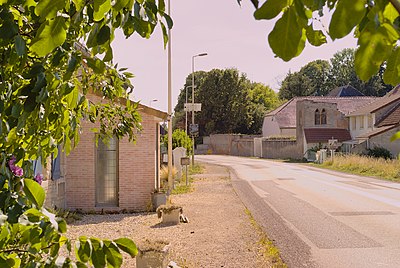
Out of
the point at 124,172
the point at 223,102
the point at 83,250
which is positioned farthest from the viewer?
the point at 223,102

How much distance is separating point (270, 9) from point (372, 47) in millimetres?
231

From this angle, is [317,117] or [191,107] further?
[317,117]

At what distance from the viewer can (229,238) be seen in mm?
10641

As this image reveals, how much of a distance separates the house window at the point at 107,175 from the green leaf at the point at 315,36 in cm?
1371

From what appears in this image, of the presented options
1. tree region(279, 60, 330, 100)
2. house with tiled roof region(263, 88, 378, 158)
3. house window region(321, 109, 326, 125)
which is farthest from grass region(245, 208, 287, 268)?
tree region(279, 60, 330, 100)

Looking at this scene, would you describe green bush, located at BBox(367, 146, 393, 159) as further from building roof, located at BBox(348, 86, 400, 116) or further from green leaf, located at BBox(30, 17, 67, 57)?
green leaf, located at BBox(30, 17, 67, 57)

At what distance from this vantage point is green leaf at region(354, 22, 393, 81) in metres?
1.11

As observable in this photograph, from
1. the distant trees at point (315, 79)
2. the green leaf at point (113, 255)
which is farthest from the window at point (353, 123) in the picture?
the green leaf at point (113, 255)

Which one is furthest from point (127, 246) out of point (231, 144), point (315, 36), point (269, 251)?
point (231, 144)

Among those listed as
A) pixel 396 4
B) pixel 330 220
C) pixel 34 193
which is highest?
pixel 396 4

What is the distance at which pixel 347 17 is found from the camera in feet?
3.47

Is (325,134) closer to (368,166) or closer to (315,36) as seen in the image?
(368,166)

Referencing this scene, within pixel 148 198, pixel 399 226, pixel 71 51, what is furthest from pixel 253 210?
pixel 71 51

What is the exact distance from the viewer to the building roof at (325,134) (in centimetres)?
4988
